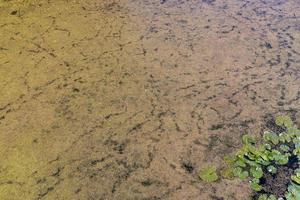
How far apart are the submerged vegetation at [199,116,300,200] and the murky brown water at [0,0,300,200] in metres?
0.05

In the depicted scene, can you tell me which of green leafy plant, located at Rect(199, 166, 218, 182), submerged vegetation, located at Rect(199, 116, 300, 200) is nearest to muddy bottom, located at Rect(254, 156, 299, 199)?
submerged vegetation, located at Rect(199, 116, 300, 200)

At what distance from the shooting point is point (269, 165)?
1692 millimetres

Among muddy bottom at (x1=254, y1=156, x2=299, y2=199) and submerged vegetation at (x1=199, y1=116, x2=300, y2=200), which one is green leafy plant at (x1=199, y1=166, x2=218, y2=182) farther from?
muddy bottom at (x1=254, y1=156, x2=299, y2=199)

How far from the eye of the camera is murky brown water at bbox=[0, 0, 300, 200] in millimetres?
1639

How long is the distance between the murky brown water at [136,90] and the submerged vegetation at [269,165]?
0.05 meters

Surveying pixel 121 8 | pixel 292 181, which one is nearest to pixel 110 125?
pixel 292 181

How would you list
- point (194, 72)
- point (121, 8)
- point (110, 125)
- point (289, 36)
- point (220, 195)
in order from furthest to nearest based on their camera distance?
point (121, 8)
point (289, 36)
point (194, 72)
point (110, 125)
point (220, 195)

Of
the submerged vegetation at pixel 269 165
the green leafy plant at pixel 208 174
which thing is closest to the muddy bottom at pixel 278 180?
the submerged vegetation at pixel 269 165

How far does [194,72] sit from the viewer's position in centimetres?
212

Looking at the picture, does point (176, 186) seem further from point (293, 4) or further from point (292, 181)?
point (293, 4)

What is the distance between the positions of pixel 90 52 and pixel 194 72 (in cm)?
60

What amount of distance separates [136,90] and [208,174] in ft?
1.97

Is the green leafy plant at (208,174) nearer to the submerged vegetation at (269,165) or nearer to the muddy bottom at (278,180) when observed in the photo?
the submerged vegetation at (269,165)

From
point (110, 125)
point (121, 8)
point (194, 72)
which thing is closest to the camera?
point (110, 125)
